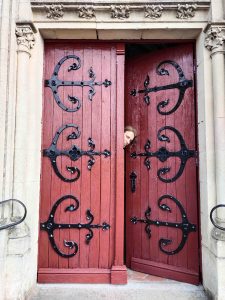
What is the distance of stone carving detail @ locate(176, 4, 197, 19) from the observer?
8.22 feet

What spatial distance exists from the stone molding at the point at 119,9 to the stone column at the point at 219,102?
30cm

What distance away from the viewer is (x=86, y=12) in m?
2.55

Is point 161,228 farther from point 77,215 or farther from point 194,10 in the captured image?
point 194,10

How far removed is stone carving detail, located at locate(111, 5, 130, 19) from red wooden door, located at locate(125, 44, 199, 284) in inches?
22.5

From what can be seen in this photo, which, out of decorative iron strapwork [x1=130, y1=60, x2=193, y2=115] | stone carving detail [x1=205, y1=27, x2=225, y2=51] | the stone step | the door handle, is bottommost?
the stone step

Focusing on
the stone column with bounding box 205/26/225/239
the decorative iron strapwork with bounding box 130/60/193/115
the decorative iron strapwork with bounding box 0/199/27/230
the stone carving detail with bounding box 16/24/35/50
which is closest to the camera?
the decorative iron strapwork with bounding box 0/199/27/230

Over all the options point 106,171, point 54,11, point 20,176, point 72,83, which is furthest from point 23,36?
point 106,171

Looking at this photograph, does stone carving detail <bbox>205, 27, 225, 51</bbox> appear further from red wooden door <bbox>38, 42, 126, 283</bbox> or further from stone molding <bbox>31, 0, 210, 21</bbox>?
red wooden door <bbox>38, 42, 126, 283</bbox>

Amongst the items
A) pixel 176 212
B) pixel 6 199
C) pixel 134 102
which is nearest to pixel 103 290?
pixel 176 212

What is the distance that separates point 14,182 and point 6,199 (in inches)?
6.4

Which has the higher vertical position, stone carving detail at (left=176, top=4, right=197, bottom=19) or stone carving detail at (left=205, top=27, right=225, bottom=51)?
stone carving detail at (left=176, top=4, right=197, bottom=19)

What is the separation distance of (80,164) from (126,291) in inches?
50.5

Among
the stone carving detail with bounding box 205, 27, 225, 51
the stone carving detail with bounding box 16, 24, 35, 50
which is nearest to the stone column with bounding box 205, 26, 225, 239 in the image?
the stone carving detail with bounding box 205, 27, 225, 51

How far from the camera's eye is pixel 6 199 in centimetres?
231
